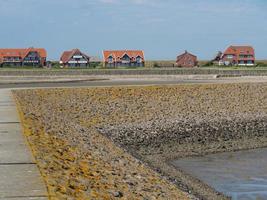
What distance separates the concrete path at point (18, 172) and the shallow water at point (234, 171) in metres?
5.24

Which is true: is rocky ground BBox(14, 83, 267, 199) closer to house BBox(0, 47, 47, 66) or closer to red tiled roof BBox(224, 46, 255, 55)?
house BBox(0, 47, 47, 66)

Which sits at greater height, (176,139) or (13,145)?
(13,145)

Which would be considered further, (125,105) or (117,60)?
(117,60)

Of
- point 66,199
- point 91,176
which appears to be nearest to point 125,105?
point 91,176

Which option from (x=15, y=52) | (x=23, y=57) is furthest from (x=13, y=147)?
(x=15, y=52)

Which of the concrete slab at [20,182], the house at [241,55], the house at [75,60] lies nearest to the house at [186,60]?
the house at [241,55]

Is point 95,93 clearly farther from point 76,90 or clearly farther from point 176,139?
point 176,139

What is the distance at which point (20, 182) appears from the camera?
7609 millimetres

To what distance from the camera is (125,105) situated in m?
31.3

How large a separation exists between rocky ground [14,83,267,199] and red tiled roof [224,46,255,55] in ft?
304

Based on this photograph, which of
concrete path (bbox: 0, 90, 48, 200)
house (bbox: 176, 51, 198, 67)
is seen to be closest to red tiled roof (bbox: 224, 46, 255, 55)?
house (bbox: 176, 51, 198, 67)

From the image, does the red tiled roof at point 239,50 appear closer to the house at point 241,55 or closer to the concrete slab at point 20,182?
the house at point 241,55

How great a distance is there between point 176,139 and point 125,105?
9578 mm

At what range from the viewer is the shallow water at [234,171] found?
13.7 meters
